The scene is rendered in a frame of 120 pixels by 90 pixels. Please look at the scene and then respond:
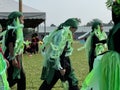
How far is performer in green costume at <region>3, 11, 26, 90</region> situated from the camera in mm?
8188

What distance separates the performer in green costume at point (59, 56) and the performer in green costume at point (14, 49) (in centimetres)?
56

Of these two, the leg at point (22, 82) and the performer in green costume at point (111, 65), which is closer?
the performer in green costume at point (111, 65)

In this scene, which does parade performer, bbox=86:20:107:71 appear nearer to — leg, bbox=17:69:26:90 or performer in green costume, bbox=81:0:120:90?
leg, bbox=17:69:26:90

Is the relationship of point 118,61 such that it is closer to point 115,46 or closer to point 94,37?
point 115,46

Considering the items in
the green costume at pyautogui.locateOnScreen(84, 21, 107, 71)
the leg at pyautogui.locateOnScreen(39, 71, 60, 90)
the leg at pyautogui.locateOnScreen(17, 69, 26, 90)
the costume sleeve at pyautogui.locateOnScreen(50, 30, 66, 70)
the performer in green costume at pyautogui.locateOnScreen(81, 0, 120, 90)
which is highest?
the performer in green costume at pyautogui.locateOnScreen(81, 0, 120, 90)

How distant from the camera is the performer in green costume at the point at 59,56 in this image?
7.76 m

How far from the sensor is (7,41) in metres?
8.19

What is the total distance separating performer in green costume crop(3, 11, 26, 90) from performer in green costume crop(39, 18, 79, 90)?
555 millimetres

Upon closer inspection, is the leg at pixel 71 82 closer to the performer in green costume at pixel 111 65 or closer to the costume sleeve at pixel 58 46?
the costume sleeve at pixel 58 46

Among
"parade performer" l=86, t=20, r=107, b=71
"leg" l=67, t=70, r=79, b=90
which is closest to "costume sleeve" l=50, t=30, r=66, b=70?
"leg" l=67, t=70, r=79, b=90

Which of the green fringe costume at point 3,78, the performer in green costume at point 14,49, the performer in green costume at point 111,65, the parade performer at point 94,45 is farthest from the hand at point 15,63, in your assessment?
the performer in green costume at point 111,65

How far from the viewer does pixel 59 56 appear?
777 cm

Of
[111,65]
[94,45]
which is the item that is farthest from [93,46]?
[111,65]

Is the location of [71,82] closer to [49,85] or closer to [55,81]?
[55,81]
